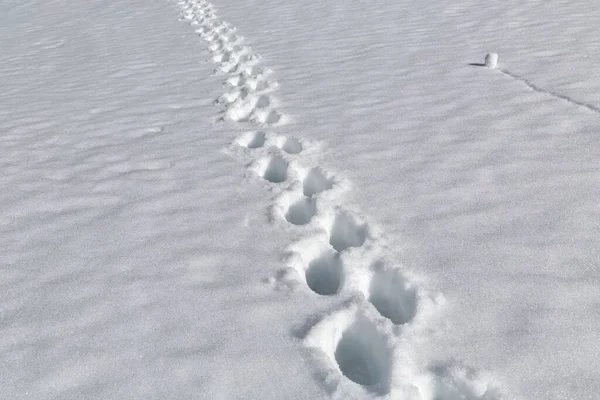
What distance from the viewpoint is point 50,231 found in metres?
2.93

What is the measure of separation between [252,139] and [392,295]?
1.99 m

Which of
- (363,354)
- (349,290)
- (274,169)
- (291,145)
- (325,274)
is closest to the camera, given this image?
(363,354)

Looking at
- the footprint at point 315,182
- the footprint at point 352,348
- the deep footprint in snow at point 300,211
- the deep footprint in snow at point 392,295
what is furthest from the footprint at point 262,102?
the footprint at point 352,348

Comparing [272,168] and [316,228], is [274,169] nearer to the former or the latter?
[272,168]

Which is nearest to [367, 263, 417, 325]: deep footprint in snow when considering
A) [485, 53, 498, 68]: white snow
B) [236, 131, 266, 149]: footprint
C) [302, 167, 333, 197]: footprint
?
[302, 167, 333, 197]: footprint

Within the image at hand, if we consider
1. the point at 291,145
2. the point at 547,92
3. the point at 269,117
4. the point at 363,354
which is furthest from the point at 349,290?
the point at 547,92

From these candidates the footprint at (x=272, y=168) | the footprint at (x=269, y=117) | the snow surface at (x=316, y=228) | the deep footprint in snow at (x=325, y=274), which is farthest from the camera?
the footprint at (x=269, y=117)

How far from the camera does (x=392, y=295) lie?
2357 mm

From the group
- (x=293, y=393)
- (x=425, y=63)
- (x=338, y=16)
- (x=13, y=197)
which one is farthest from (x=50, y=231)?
(x=338, y=16)

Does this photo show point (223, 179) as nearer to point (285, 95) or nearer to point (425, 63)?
point (285, 95)

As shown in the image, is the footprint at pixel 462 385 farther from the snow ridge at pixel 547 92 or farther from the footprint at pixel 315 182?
the snow ridge at pixel 547 92

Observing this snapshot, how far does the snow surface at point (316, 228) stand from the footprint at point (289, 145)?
11 millimetres

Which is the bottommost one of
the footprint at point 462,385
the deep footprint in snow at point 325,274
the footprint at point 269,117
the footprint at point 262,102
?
the footprint at point 262,102

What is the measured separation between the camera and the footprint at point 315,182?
3291 mm
